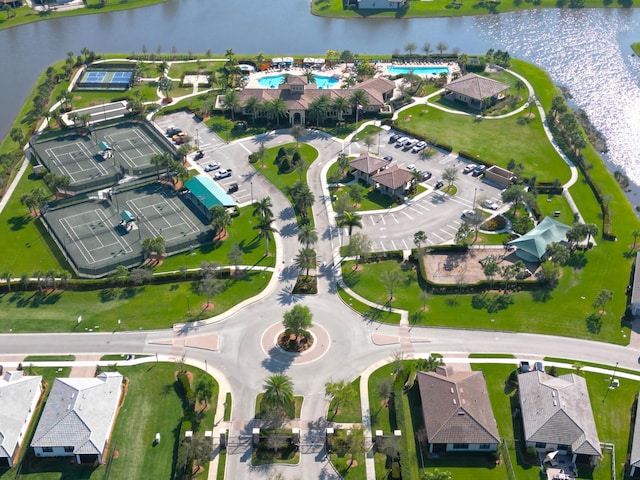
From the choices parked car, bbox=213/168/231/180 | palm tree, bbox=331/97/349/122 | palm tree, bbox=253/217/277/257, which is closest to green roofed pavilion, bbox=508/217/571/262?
palm tree, bbox=253/217/277/257

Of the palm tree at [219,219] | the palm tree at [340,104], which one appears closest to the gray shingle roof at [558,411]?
the palm tree at [219,219]

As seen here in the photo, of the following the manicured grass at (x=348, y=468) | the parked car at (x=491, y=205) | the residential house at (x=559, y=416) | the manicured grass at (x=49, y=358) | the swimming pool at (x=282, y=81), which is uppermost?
the residential house at (x=559, y=416)

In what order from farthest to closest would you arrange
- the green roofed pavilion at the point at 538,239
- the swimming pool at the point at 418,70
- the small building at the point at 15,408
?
the swimming pool at the point at 418,70, the green roofed pavilion at the point at 538,239, the small building at the point at 15,408

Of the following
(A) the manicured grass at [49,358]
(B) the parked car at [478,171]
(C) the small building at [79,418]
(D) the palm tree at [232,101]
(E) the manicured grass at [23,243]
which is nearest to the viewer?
(C) the small building at [79,418]

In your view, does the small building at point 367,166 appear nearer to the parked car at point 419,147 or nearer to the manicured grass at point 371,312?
the parked car at point 419,147

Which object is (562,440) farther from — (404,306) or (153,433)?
(153,433)

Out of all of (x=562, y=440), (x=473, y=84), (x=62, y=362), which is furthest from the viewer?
(x=473, y=84)

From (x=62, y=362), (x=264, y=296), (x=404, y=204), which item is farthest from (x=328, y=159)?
(x=62, y=362)

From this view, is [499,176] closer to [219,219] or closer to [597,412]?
[219,219]
